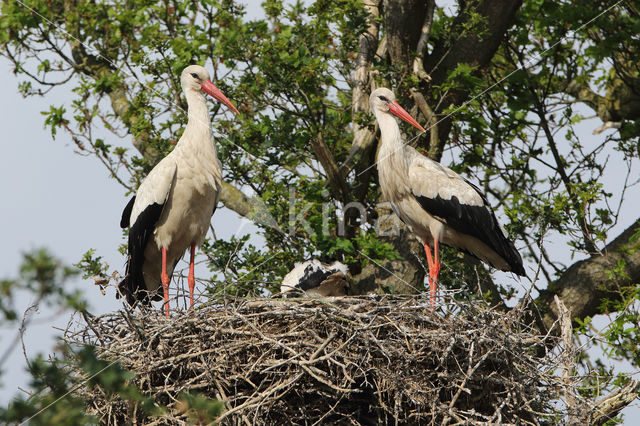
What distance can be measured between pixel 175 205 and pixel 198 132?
0.55 metres

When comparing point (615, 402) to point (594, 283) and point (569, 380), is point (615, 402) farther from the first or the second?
point (594, 283)

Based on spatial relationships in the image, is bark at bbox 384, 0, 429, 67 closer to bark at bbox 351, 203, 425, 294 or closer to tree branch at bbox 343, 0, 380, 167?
tree branch at bbox 343, 0, 380, 167

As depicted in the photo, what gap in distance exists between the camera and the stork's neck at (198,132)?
246 inches

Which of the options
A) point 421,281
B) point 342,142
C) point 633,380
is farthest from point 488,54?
point 633,380

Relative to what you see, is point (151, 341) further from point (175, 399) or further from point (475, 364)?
point (475, 364)

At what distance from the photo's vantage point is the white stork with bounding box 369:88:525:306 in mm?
6578

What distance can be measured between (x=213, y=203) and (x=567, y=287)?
320 cm

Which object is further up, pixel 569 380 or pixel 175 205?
pixel 175 205

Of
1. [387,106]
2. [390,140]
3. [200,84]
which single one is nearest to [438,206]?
[390,140]

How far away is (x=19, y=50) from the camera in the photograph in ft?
30.5

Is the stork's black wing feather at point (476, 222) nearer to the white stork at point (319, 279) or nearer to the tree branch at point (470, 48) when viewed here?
the white stork at point (319, 279)

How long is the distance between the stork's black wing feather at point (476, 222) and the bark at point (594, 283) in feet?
3.48

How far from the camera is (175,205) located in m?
6.17

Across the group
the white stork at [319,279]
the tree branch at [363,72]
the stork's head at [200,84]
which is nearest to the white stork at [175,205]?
the stork's head at [200,84]
